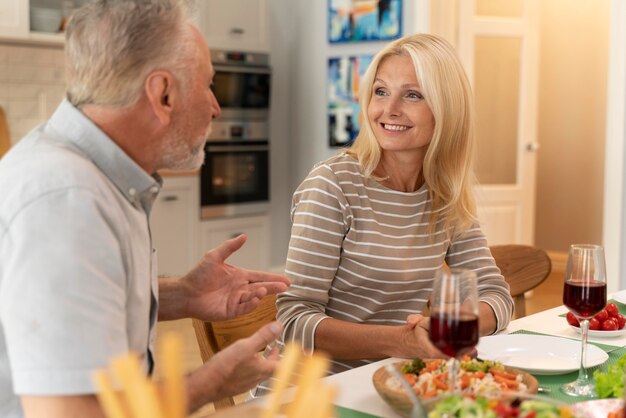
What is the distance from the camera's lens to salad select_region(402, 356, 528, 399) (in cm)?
133

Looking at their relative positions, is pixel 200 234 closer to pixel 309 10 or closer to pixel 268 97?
pixel 268 97

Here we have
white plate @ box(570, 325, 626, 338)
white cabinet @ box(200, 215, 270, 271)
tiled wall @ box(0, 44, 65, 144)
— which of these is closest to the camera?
white plate @ box(570, 325, 626, 338)

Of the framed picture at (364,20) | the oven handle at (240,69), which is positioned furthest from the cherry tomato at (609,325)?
the oven handle at (240,69)

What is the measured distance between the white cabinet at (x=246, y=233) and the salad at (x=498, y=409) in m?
4.90

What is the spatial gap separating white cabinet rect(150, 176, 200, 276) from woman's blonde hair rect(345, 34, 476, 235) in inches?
139

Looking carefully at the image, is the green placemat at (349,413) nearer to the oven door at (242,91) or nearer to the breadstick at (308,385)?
the breadstick at (308,385)

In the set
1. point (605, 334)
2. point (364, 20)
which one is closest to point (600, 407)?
point (605, 334)

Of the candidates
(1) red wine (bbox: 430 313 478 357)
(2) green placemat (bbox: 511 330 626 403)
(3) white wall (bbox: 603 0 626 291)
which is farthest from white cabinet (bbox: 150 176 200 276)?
(1) red wine (bbox: 430 313 478 357)

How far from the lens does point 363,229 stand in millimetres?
2035

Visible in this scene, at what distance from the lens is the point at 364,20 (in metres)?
5.71

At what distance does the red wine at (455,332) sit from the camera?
123cm

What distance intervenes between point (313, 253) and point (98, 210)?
0.84 meters

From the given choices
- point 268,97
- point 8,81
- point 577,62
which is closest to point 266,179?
point 268,97

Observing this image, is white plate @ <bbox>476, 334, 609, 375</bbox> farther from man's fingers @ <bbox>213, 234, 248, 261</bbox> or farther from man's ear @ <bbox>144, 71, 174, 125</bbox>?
man's ear @ <bbox>144, 71, 174, 125</bbox>
